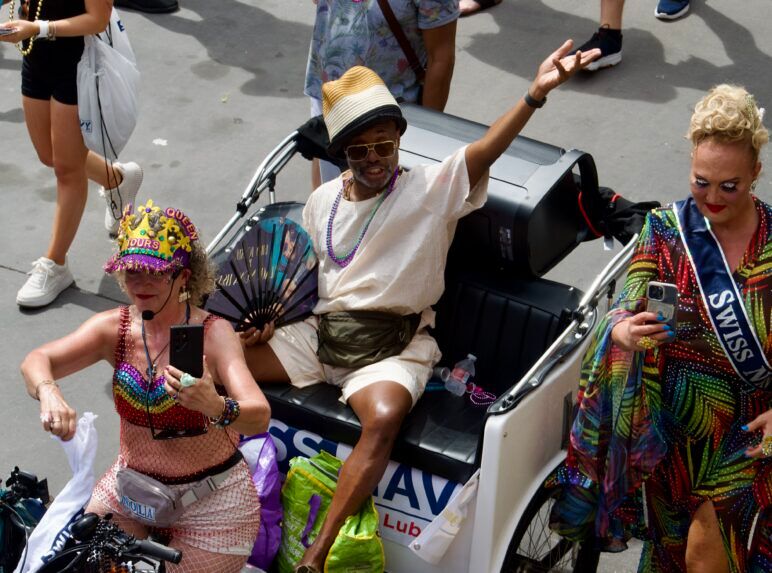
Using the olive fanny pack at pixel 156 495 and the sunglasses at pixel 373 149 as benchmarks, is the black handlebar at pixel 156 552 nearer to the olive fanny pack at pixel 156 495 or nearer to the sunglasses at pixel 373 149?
the olive fanny pack at pixel 156 495

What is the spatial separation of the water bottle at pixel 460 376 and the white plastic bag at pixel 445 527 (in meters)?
0.51

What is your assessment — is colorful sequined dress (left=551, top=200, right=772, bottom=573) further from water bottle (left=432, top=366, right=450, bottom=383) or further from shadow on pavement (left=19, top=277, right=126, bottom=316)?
shadow on pavement (left=19, top=277, right=126, bottom=316)

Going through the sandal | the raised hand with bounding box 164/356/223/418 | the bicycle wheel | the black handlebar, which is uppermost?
the raised hand with bounding box 164/356/223/418

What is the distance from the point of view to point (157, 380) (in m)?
3.43

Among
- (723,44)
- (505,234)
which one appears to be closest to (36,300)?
(505,234)

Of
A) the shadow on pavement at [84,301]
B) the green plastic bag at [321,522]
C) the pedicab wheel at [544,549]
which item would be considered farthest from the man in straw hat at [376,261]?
the shadow on pavement at [84,301]

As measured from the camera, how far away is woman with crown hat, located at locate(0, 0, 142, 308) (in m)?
4.98

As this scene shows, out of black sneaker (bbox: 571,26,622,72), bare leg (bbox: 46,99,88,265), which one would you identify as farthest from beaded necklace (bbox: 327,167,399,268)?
black sneaker (bbox: 571,26,622,72)

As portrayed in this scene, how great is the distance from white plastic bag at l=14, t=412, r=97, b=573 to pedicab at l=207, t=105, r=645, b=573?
0.69 meters

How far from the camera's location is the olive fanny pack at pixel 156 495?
3.47m

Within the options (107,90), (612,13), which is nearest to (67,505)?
(107,90)

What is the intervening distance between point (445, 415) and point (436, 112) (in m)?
1.16

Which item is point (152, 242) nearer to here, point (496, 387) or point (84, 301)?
point (496, 387)

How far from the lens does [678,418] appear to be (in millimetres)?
3320
